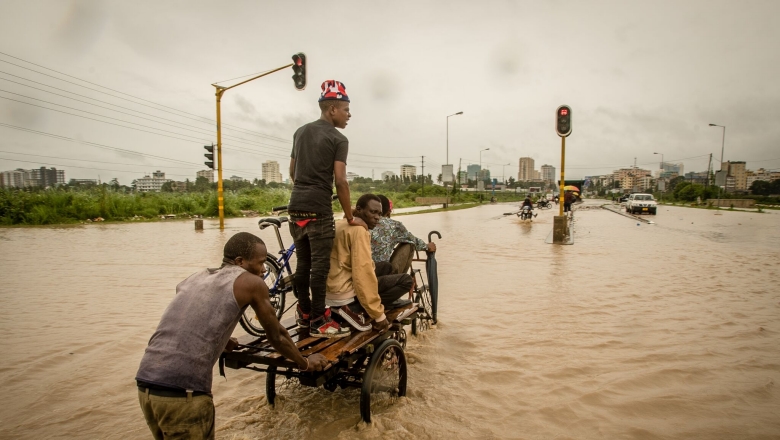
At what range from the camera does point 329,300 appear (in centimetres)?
371

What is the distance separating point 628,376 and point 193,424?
397 cm

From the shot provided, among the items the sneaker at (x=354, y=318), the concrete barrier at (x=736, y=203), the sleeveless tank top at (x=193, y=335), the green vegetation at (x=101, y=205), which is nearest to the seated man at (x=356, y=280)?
the sneaker at (x=354, y=318)

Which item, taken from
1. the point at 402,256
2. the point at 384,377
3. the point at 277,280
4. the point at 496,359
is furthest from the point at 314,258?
the point at 496,359

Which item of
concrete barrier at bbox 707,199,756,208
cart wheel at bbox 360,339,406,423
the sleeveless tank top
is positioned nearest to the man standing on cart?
cart wheel at bbox 360,339,406,423

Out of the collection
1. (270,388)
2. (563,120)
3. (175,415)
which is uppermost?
(563,120)

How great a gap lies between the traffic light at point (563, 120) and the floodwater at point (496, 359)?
496 cm

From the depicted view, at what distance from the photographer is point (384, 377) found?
3.47 m

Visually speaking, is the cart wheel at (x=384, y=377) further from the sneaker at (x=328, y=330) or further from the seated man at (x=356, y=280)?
the sneaker at (x=328, y=330)

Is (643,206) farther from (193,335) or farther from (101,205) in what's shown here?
(193,335)

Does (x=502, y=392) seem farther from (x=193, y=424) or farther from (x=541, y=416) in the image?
(x=193, y=424)

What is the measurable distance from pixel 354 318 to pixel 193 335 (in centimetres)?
148

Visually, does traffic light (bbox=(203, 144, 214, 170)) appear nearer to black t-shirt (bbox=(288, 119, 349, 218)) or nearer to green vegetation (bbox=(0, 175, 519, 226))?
green vegetation (bbox=(0, 175, 519, 226))

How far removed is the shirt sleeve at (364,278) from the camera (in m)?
3.48

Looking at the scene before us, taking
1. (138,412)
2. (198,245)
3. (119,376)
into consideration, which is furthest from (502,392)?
(198,245)
